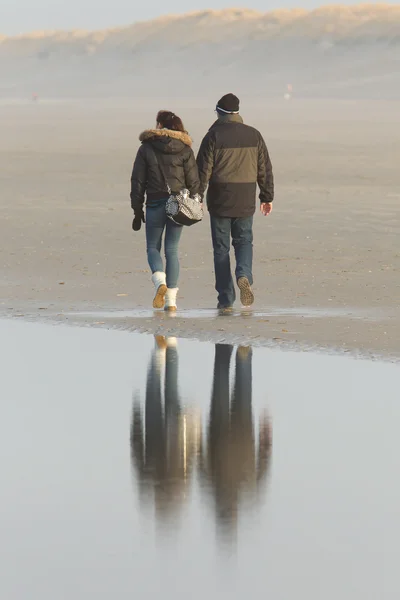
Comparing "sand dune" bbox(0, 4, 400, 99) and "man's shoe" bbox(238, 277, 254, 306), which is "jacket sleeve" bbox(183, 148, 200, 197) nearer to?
"man's shoe" bbox(238, 277, 254, 306)

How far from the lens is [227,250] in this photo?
44.0 ft

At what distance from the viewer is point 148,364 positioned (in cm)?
1022

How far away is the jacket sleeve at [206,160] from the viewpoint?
13055 mm

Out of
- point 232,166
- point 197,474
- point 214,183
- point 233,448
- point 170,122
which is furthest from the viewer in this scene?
point 214,183

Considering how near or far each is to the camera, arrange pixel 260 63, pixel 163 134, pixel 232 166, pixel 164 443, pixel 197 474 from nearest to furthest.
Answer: pixel 197 474 → pixel 164 443 → pixel 163 134 → pixel 232 166 → pixel 260 63

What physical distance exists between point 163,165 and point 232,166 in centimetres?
59

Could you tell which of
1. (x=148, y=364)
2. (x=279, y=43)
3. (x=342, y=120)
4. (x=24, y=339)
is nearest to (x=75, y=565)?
(x=148, y=364)

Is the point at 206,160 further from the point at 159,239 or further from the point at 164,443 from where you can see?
the point at 164,443

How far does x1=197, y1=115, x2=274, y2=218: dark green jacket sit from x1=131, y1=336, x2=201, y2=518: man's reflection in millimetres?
3392

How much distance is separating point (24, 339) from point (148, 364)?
58.1 inches

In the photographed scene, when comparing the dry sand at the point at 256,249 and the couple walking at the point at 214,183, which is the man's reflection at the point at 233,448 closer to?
the dry sand at the point at 256,249

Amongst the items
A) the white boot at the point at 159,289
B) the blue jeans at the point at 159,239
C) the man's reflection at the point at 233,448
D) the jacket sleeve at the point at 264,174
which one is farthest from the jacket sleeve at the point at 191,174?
the man's reflection at the point at 233,448

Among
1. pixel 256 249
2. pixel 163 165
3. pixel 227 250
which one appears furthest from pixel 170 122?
pixel 256 249

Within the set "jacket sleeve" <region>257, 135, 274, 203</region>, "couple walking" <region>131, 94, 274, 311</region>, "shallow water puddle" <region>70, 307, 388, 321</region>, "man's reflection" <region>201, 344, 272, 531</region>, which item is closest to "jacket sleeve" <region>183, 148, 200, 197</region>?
"couple walking" <region>131, 94, 274, 311</region>
